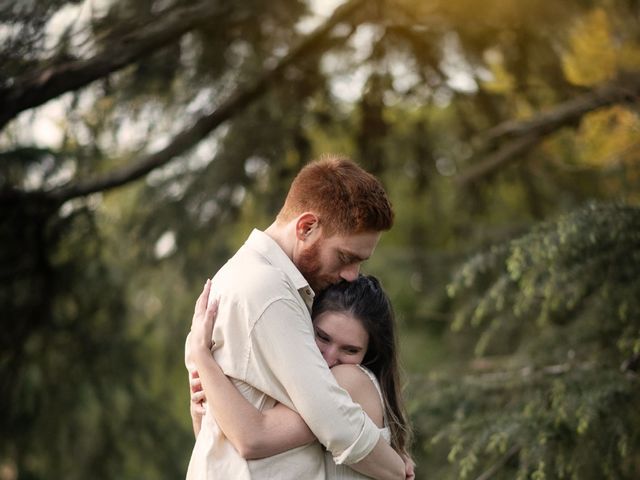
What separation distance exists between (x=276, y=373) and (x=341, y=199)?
49 centimetres

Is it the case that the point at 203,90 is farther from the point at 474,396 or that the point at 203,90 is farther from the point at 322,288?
the point at 322,288

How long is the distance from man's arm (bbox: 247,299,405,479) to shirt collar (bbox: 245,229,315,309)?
0.11 meters

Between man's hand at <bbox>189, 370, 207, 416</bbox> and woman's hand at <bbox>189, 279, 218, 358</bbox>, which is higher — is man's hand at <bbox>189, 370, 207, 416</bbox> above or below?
below

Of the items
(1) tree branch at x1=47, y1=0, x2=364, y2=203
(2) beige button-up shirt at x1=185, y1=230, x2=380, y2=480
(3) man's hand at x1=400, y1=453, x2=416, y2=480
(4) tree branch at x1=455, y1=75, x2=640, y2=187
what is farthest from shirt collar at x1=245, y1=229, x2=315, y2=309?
(1) tree branch at x1=47, y1=0, x2=364, y2=203

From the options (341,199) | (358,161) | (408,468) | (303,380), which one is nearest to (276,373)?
(303,380)

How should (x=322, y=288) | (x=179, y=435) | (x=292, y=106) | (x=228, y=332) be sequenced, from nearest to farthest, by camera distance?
(x=228, y=332), (x=322, y=288), (x=292, y=106), (x=179, y=435)

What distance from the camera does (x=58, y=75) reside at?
3.66 metres

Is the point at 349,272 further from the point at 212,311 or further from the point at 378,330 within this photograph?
the point at 212,311

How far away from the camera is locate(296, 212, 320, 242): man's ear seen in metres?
2.54

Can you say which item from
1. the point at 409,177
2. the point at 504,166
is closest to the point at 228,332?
the point at 504,166

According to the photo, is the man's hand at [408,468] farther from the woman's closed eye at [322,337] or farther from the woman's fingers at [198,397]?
the woman's fingers at [198,397]

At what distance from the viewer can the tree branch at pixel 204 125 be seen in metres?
4.78

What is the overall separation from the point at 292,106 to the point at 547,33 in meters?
1.51

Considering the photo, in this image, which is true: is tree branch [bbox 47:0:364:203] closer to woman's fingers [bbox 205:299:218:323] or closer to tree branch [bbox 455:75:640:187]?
tree branch [bbox 455:75:640:187]
